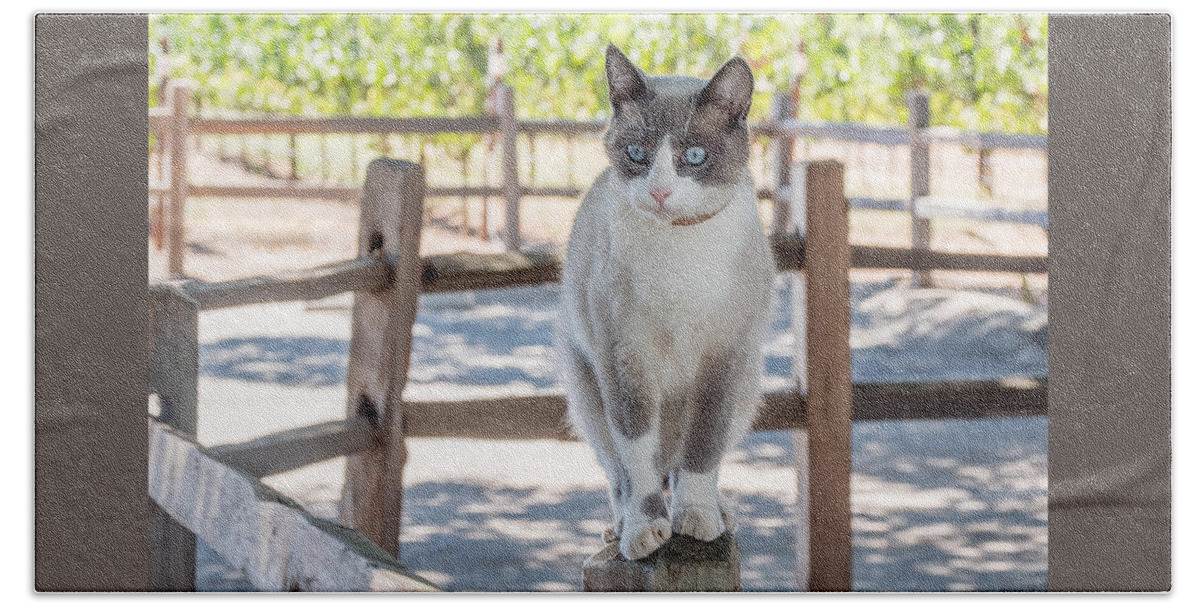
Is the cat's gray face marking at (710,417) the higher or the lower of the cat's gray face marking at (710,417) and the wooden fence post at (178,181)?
the lower

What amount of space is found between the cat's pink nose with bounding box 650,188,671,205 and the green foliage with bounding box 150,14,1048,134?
0.41 m

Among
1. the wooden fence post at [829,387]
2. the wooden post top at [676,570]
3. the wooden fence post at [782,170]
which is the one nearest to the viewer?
the wooden post top at [676,570]

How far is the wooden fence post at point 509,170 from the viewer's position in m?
2.35

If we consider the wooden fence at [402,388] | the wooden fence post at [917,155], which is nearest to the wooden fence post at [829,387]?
the wooden fence at [402,388]

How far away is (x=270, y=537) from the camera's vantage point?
76.9 inches

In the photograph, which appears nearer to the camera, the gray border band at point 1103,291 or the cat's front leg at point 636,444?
the cat's front leg at point 636,444

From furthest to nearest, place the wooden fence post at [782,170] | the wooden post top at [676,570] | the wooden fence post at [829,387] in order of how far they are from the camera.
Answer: the wooden fence post at [829,387], the wooden fence post at [782,170], the wooden post top at [676,570]

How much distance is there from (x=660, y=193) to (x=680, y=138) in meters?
0.09

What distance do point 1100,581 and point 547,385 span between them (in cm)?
113

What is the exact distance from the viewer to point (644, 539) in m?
2.05

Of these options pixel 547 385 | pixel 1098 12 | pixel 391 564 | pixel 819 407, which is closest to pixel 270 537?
pixel 391 564

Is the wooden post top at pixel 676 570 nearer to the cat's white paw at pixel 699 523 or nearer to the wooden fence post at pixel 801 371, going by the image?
the cat's white paw at pixel 699 523

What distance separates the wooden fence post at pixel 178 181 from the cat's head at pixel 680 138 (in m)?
0.82

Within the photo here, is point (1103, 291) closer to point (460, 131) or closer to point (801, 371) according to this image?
point (801, 371)
